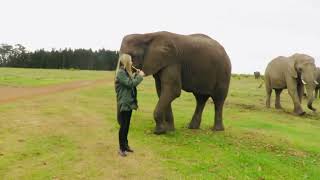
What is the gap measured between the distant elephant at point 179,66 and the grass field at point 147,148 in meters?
0.86

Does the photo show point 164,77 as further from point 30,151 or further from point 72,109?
point 72,109

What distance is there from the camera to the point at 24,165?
38.0 ft

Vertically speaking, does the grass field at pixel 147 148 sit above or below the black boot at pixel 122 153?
below

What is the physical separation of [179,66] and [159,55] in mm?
802

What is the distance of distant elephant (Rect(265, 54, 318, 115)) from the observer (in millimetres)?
24798

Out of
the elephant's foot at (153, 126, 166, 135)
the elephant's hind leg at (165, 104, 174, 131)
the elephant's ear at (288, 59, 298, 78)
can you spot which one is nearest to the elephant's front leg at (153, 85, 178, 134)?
the elephant's foot at (153, 126, 166, 135)

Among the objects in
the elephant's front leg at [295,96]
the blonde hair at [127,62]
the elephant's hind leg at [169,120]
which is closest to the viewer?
the blonde hair at [127,62]

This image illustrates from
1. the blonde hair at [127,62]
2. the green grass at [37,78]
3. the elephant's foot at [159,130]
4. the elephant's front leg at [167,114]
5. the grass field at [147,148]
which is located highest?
the blonde hair at [127,62]

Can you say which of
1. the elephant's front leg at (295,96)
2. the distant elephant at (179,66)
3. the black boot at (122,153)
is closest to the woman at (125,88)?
the black boot at (122,153)

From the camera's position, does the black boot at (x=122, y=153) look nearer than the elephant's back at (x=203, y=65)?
Yes

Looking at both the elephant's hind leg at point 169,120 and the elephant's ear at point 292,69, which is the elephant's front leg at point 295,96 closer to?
the elephant's ear at point 292,69

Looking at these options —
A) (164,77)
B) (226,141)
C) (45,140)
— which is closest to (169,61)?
(164,77)

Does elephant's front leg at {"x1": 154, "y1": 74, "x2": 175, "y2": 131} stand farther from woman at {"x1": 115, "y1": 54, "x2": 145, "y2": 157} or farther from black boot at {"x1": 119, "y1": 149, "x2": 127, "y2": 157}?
woman at {"x1": 115, "y1": 54, "x2": 145, "y2": 157}

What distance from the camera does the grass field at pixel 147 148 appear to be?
11484mm
